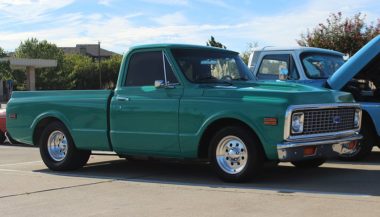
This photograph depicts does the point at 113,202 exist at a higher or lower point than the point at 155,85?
lower

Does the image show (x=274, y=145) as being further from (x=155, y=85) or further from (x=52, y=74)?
(x=52, y=74)

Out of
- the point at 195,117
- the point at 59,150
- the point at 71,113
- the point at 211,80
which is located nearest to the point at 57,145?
the point at 59,150

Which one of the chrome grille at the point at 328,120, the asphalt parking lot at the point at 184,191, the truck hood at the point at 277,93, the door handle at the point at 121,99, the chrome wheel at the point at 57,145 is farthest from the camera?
the chrome wheel at the point at 57,145

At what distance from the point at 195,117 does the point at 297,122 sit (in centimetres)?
149

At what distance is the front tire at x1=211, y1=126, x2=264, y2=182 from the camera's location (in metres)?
7.56

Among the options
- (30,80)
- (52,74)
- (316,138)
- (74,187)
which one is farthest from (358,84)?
(52,74)

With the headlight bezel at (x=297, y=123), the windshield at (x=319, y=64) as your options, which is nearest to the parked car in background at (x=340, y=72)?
the windshield at (x=319, y=64)

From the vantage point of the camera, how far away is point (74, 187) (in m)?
8.01

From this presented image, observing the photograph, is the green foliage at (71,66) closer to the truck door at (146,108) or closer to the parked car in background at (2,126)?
the parked car in background at (2,126)

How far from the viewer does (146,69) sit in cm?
887

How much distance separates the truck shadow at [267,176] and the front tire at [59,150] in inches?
6.9

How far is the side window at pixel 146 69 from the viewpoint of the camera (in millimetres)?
8656

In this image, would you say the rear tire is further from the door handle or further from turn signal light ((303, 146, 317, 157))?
the door handle

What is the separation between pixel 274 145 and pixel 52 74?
225 feet
